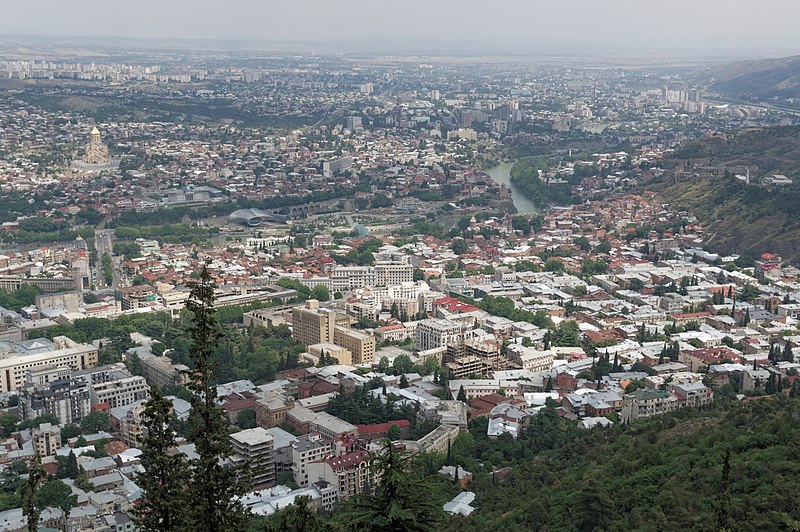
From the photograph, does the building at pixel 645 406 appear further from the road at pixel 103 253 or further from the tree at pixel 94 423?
the road at pixel 103 253

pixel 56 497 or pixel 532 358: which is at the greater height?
pixel 56 497

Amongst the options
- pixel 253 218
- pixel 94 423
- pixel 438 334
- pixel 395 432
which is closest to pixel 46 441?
pixel 94 423

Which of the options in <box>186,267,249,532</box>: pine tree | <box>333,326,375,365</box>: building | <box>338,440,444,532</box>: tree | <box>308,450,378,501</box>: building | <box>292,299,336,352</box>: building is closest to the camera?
<box>186,267,249,532</box>: pine tree

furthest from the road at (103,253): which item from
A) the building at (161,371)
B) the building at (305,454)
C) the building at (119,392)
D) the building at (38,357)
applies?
the building at (305,454)

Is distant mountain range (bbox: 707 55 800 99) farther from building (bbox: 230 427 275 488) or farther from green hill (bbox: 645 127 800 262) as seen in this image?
building (bbox: 230 427 275 488)

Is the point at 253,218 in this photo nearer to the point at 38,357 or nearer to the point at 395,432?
the point at 38,357

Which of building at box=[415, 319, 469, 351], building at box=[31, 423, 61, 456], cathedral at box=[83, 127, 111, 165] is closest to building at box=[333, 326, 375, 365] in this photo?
building at box=[415, 319, 469, 351]

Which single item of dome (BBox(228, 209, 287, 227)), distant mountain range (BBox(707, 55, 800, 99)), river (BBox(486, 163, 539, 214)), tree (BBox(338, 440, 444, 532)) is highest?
tree (BBox(338, 440, 444, 532))
